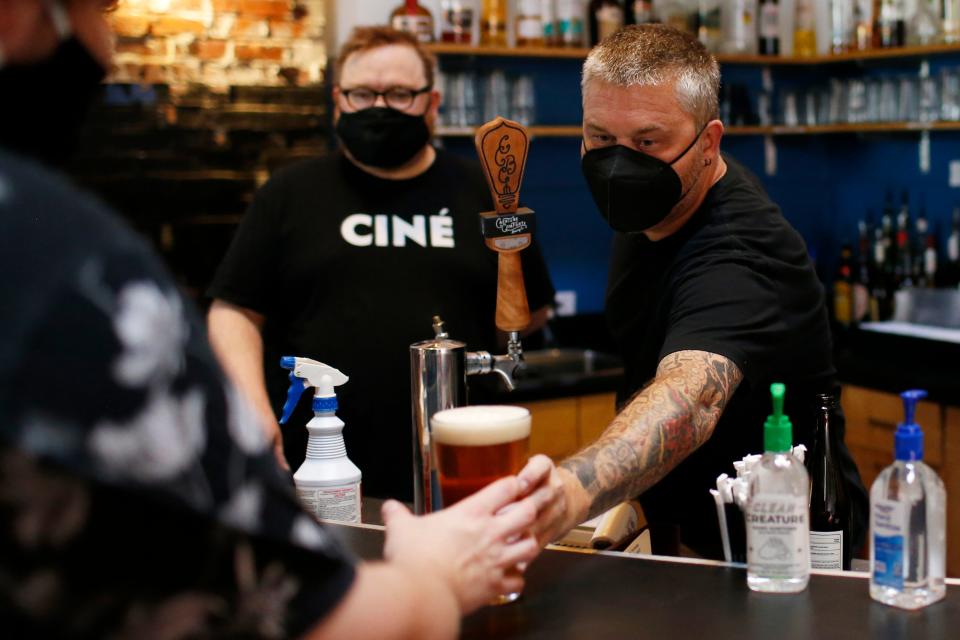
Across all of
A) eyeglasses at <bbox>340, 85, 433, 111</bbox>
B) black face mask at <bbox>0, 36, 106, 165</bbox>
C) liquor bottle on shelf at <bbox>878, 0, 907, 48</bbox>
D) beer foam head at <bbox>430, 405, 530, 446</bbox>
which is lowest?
beer foam head at <bbox>430, 405, 530, 446</bbox>

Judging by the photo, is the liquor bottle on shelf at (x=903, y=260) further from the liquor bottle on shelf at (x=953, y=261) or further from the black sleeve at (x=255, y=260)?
the black sleeve at (x=255, y=260)

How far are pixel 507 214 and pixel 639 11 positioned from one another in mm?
3230

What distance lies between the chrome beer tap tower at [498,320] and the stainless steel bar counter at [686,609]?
8.0 inches

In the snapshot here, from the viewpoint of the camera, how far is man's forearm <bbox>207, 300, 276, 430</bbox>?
7.92ft

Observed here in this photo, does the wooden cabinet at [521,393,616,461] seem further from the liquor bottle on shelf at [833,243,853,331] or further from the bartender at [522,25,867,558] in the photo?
the bartender at [522,25,867,558]

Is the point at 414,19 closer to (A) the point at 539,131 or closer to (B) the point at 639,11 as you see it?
(A) the point at 539,131

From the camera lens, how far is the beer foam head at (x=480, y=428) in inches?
48.0

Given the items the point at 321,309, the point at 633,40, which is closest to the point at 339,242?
the point at 321,309

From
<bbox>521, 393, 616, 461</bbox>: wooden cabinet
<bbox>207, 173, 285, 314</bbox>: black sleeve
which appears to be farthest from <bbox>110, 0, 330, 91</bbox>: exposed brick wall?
<bbox>521, 393, 616, 461</bbox>: wooden cabinet

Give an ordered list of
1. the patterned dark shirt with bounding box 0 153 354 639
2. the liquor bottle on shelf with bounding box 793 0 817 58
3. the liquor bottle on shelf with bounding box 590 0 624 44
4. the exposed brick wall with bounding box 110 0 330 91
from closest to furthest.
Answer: the patterned dark shirt with bounding box 0 153 354 639
the exposed brick wall with bounding box 110 0 330 91
the liquor bottle on shelf with bounding box 590 0 624 44
the liquor bottle on shelf with bounding box 793 0 817 58

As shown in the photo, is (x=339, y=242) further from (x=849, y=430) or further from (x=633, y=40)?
(x=849, y=430)

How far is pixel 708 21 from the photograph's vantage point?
4.71 m

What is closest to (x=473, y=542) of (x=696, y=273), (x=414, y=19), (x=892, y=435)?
(x=696, y=273)

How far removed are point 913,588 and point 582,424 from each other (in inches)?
106
